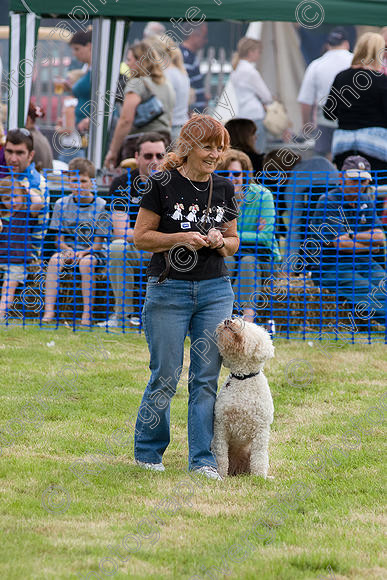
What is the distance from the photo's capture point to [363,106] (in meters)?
10.1

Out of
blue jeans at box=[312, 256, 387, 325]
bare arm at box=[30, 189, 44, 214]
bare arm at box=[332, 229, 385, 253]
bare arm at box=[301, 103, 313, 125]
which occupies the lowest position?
blue jeans at box=[312, 256, 387, 325]

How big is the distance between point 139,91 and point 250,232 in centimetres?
293

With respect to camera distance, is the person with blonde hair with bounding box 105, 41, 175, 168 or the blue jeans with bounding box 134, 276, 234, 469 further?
the person with blonde hair with bounding box 105, 41, 175, 168

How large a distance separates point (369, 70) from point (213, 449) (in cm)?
596

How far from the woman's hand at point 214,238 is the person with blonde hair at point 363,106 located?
5.56 meters

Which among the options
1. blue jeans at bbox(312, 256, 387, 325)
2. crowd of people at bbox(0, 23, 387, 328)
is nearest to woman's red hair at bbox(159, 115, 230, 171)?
crowd of people at bbox(0, 23, 387, 328)

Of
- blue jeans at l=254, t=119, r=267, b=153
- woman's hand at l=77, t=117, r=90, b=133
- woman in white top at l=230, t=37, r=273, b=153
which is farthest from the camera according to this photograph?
blue jeans at l=254, t=119, r=267, b=153

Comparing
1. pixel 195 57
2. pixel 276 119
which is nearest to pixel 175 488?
pixel 276 119

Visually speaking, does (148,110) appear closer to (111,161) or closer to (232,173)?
(111,161)

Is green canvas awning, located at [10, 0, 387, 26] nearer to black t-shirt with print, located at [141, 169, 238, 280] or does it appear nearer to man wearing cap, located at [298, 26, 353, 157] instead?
man wearing cap, located at [298, 26, 353, 157]

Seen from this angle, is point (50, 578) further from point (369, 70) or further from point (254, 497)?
point (369, 70)

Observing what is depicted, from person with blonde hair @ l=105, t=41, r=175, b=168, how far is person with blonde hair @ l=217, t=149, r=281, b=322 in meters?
2.14

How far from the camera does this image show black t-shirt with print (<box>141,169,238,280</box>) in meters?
5.06

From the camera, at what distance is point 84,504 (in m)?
4.73
